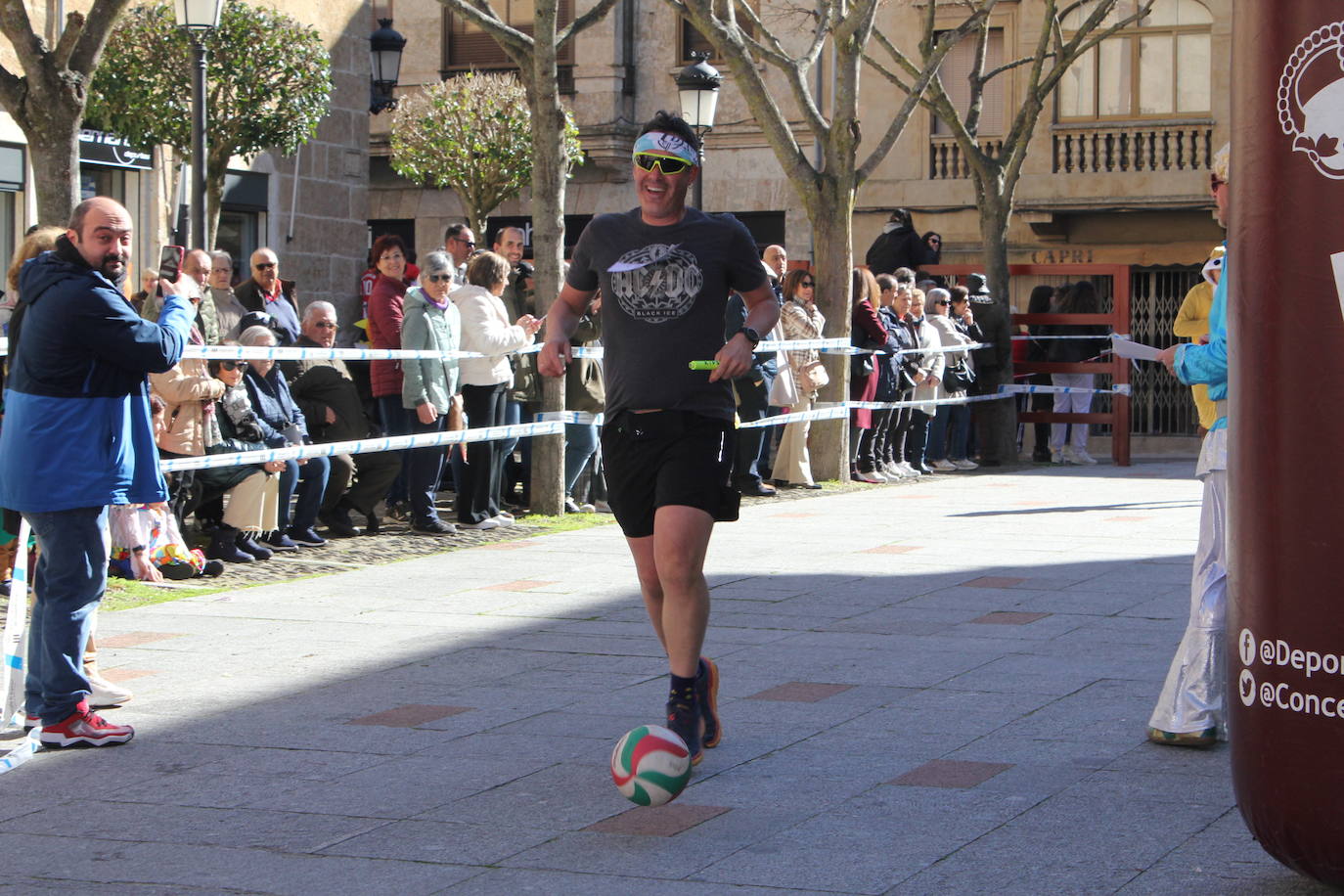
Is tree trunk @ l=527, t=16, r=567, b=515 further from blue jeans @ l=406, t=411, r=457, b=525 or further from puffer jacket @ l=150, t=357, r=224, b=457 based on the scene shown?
puffer jacket @ l=150, t=357, r=224, b=457

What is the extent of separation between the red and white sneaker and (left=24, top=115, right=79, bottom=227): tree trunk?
486 cm

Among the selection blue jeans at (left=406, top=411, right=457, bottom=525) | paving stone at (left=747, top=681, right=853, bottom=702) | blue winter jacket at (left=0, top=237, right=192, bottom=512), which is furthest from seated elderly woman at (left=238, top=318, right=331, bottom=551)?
paving stone at (left=747, top=681, right=853, bottom=702)

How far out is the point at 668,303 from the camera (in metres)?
5.96

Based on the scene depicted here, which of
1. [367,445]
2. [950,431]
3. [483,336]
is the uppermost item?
[483,336]

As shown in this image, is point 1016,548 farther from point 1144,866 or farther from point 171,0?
point 171,0

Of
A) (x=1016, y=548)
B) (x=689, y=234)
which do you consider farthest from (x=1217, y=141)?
(x=689, y=234)

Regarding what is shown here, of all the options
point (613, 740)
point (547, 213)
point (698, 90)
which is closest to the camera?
point (613, 740)

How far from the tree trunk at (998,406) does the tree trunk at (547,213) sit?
790 centimetres

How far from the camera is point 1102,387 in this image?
21625mm

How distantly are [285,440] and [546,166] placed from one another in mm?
3657

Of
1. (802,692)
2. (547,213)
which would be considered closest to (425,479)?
(547,213)

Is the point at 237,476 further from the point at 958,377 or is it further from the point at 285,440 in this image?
the point at 958,377

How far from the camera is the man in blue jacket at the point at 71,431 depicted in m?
6.35

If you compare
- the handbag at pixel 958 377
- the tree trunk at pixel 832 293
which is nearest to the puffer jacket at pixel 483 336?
the tree trunk at pixel 832 293
